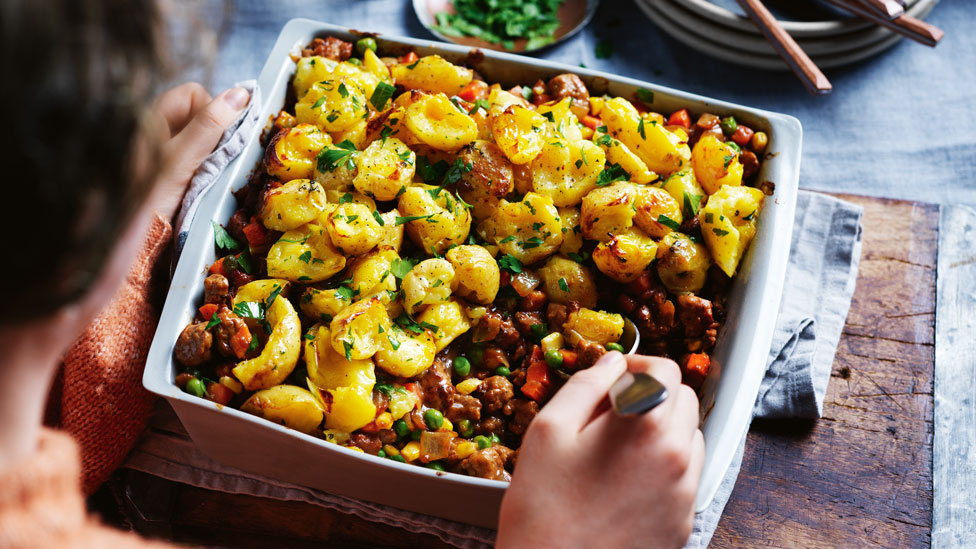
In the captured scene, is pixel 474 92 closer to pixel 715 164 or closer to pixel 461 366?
pixel 715 164

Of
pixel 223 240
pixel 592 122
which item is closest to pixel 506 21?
pixel 592 122

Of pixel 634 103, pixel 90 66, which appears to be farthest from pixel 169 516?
pixel 634 103

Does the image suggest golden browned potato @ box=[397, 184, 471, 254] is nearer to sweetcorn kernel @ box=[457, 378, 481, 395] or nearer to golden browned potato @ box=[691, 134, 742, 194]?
sweetcorn kernel @ box=[457, 378, 481, 395]

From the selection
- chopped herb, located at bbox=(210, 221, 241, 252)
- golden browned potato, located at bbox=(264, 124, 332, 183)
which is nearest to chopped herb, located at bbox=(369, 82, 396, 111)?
golden browned potato, located at bbox=(264, 124, 332, 183)

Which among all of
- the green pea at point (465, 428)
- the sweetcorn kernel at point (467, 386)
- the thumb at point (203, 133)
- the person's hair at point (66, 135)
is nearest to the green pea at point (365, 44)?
the thumb at point (203, 133)

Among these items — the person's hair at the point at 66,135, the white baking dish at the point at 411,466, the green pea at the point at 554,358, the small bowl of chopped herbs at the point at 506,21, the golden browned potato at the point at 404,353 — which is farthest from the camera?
the small bowl of chopped herbs at the point at 506,21

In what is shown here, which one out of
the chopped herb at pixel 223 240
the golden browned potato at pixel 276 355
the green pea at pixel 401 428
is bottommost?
the green pea at pixel 401 428

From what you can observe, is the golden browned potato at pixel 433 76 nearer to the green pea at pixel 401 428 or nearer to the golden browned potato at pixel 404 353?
the golden browned potato at pixel 404 353

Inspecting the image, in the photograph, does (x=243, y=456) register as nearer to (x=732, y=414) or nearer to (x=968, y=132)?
(x=732, y=414)
